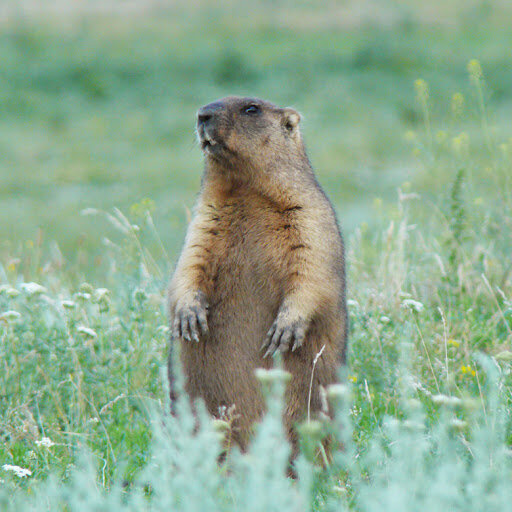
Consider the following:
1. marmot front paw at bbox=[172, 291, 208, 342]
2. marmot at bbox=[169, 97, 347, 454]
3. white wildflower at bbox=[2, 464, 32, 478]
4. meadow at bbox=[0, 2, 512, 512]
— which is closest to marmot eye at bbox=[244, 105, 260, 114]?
marmot at bbox=[169, 97, 347, 454]

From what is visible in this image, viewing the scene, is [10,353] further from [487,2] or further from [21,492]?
[487,2]

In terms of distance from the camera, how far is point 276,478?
247 cm

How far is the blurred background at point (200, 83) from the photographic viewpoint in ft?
60.6

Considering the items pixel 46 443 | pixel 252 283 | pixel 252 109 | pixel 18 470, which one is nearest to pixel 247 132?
pixel 252 109

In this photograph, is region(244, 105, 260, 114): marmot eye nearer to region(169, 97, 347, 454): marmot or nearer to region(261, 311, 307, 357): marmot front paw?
region(169, 97, 347, 454): marmot

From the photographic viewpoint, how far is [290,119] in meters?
5.00

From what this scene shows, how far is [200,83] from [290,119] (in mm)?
19419

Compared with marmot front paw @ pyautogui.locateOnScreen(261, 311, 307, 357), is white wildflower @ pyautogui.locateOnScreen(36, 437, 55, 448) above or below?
below

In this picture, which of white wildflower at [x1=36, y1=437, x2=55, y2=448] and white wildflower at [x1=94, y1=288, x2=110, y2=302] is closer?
white wildflower at [x1=36, y1=437, x2=55, y2=448]

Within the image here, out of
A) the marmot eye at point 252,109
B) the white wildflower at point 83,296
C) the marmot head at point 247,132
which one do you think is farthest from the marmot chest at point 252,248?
the white wildflower at point 83,296

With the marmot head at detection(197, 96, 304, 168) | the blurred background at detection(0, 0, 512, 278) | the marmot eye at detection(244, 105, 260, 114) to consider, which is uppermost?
the marmot eye at detection(244, 105, 260, 114)

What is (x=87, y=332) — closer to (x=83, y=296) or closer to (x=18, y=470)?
(x=83, y=296)

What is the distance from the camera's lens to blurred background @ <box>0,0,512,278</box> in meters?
18.5

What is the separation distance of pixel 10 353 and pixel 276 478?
302cm
